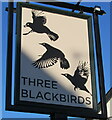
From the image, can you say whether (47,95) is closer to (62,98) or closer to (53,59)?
(62,98)

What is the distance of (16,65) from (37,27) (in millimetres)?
806

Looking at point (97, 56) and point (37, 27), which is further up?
point (37, 27)

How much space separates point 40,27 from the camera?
511 centimetres

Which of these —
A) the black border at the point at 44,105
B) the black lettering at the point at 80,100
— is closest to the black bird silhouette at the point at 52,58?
the black border at the point at 44,105

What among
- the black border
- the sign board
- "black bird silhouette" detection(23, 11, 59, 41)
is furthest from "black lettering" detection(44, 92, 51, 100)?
"black bird silhouette" detection(23, 11, 59, 41)

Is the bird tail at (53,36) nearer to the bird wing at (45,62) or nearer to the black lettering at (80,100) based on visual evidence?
the bird wing at (45,62)

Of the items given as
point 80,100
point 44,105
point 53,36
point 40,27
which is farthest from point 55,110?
point 40,27

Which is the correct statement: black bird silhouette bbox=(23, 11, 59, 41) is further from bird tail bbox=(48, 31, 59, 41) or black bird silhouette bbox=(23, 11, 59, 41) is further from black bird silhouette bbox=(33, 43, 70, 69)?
black bird silhouette bbox=(33, 43, 70, 69)

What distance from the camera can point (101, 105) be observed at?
5027 mm

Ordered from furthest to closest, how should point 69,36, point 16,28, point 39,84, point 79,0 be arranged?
point 79,0 < point 69,36 < point 16,28 < point 39,84

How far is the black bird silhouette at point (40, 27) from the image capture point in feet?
16.6

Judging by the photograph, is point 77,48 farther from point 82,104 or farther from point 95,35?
point 82,104

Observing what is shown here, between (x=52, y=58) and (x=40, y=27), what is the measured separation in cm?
56

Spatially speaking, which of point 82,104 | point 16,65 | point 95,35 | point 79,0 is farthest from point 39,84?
point 79,0
